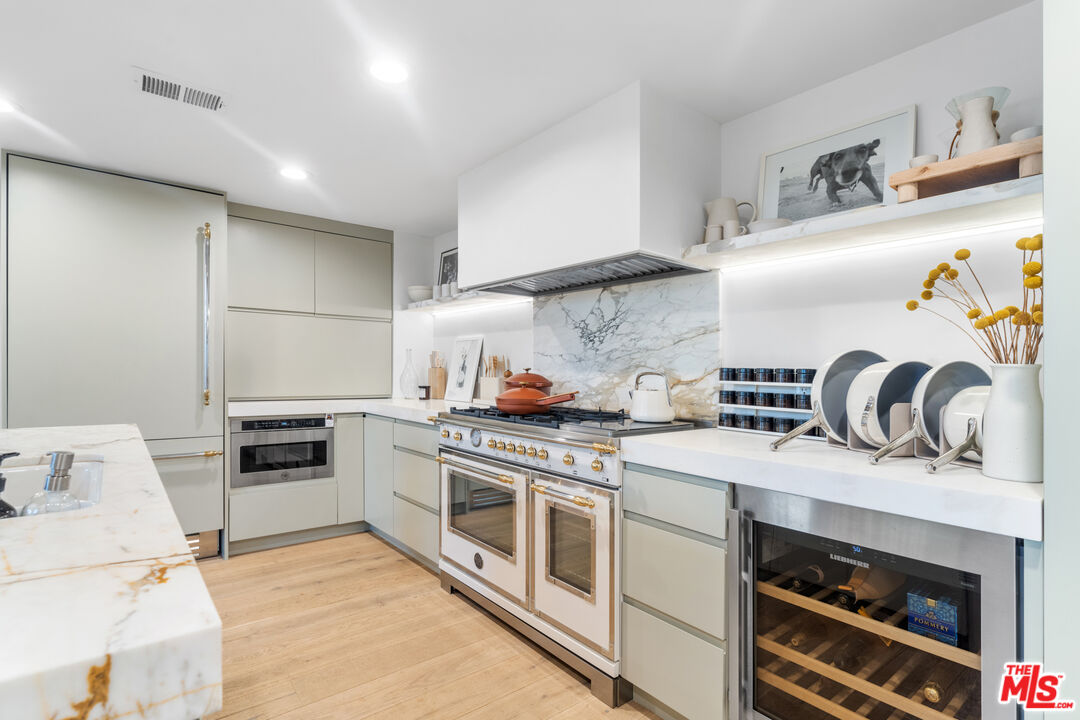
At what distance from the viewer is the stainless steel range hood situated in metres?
2.33

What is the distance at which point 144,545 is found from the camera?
0.74m

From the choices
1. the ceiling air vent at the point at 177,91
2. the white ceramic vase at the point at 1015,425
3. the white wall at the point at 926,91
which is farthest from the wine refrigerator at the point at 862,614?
the ceiling air vent at the point at 177,91

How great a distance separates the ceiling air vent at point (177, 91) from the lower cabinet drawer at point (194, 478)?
78.3 inches

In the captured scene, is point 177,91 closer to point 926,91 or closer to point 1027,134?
point 926,91

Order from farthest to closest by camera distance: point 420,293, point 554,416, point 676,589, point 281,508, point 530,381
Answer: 1. point 420,293
2. point 281,508
3. point 530,381
4. point 554,416
5. point 676,589

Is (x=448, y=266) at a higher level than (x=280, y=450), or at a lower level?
higher

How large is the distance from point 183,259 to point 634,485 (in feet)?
10.0

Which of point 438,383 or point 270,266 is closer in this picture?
point 270,266

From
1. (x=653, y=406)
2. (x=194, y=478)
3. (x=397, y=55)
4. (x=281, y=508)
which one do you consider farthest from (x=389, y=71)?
(x=281, y=508)

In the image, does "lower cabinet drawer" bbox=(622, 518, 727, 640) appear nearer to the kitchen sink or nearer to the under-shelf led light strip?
the under-shelf led light strip

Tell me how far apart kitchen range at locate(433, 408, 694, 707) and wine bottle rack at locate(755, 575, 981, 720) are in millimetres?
566

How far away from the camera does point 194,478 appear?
3.36 m

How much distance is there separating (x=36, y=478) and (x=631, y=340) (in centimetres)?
225

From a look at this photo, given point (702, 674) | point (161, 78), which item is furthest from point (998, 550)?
point (161, 78)
